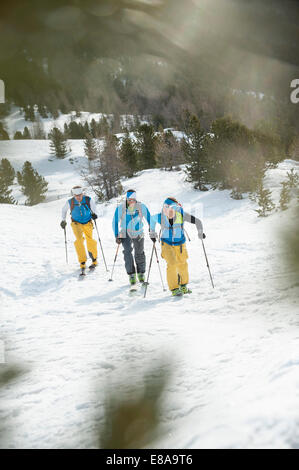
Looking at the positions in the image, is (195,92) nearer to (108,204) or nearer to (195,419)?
(108,204)

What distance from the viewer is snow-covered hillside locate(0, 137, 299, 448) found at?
60.5 inches

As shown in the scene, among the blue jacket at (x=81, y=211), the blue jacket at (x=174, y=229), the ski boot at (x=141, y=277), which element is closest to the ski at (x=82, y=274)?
the blue jacket at (x=81, y=211)

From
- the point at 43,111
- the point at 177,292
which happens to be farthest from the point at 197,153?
the point at 43,111

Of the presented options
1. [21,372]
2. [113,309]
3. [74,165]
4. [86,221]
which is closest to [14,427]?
[21,372]

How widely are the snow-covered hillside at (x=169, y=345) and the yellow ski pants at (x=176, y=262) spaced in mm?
376

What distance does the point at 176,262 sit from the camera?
5.55m

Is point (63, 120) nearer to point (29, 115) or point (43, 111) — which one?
point (43, 111)

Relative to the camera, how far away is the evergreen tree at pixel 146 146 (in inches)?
1436

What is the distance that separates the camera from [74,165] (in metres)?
53.8

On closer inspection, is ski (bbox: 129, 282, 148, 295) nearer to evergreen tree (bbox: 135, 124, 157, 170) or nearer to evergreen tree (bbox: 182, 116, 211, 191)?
evergreen tree (bbox: 182, 116, 211, 191)

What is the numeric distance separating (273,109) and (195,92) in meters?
45.9

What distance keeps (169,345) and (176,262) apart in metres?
2.48

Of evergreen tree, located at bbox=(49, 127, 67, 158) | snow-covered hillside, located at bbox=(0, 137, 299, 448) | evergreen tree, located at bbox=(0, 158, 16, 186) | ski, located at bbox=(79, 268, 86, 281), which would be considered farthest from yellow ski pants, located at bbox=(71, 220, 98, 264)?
evergreen tree, located at bbox=(49, 127, 67, 158)

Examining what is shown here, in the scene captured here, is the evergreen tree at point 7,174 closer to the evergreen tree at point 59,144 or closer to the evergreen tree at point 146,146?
the evergreen tree at point 146,146
